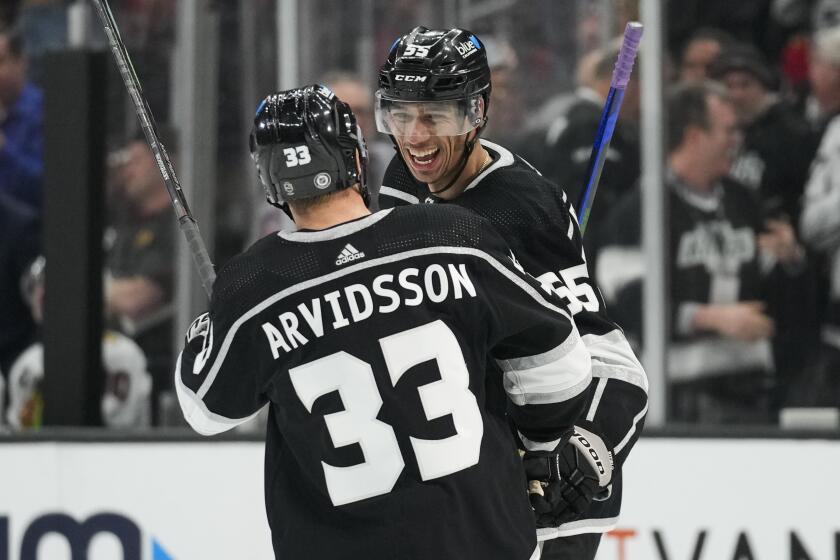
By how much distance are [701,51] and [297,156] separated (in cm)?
268

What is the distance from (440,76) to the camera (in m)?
2.14

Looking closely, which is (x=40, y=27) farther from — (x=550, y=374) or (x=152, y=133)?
(x=550, y=374)

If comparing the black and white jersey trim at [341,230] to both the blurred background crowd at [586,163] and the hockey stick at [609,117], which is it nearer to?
the hockey stick at [609,117]

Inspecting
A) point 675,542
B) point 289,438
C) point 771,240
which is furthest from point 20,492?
point 771,240

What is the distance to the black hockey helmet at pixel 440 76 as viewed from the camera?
2145 millimetres

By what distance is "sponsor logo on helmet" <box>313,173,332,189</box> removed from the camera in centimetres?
184

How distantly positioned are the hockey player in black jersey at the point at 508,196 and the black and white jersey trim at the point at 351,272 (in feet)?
0.83

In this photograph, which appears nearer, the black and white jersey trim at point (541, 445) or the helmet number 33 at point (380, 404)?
the helmet number 33 at point (380, 404)

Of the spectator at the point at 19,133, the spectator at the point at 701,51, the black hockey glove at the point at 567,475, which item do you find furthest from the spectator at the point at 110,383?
the black hockey glove at the point at 567,475

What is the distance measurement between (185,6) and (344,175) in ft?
10.8

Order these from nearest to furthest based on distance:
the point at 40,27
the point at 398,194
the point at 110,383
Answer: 1. the point at 398,194
2. the point at 110,383
3. the point at 40,27

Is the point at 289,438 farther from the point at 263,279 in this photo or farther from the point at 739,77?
the point at 739,77

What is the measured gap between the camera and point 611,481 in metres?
2.16

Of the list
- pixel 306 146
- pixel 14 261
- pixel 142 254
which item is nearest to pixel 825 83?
pixel 142 254
